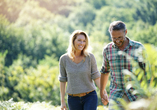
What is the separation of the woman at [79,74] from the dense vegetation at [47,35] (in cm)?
172

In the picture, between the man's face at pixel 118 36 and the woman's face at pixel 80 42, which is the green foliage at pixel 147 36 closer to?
the woman's face at pixel 80 42

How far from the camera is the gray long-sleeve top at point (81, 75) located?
3.23 m

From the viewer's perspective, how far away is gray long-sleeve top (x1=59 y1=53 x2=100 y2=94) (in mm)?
3230

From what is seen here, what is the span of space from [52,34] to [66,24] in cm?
1682

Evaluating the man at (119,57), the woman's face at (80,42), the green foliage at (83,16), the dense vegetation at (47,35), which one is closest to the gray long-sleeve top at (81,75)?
the woman's face at (80,42)

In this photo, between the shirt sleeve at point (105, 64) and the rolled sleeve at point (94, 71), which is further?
the rolled sleeve at point (94, 71)

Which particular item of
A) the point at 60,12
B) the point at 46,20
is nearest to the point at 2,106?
the point at 46,20

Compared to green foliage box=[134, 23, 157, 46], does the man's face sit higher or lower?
lower

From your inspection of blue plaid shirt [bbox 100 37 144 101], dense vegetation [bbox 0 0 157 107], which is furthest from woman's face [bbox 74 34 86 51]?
dense vegetation [bbox 0 0 157 107]

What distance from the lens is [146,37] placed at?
130ft

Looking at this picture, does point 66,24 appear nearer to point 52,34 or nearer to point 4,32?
point 52,34

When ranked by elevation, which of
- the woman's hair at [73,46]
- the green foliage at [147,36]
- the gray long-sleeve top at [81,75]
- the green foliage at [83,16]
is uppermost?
the green foliage at [83,16]

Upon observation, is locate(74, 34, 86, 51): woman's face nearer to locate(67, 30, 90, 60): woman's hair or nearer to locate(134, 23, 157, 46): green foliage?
locate(67, 30, 90, 60): woman's hair

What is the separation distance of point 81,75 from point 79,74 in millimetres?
33
